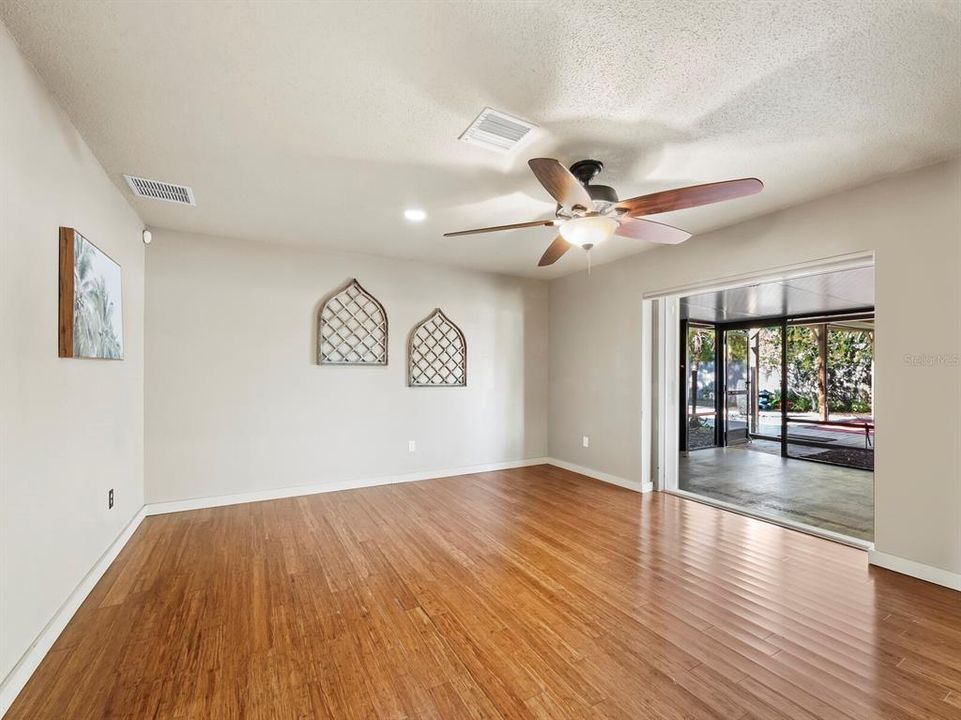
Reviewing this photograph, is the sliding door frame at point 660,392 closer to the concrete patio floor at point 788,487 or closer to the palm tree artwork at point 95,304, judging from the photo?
the concrete patio floor at point 788,487

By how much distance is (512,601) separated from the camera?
2.27m

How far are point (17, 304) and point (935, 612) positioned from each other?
14.0 feet

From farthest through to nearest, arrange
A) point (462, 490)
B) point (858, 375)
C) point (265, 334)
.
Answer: point (858, 375)
point (462, 490)
point (265, 334)

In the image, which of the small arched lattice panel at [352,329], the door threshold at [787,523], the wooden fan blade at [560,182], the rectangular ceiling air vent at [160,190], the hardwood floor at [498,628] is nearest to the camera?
the hardwood floor at [498,628]

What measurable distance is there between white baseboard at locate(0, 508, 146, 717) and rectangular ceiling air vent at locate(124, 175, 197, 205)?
2282 mm

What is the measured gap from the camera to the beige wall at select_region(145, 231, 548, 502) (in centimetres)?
371

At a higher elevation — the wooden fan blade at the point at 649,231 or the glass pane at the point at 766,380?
the wooden fan blade at the point at 649,231

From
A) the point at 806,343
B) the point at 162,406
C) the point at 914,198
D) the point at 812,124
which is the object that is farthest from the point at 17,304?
the point at 806,343

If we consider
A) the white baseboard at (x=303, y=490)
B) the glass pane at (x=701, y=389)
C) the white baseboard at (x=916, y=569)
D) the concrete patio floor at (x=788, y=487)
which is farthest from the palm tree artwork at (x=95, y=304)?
the glass pane at (x=701, y=389)

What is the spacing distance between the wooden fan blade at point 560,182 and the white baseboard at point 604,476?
313 cm

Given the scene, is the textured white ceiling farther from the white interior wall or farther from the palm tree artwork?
the palm tree artwork

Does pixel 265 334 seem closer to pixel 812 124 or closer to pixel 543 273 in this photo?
pixel 543 273

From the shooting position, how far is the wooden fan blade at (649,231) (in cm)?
255

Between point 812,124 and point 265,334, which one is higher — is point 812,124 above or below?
above
